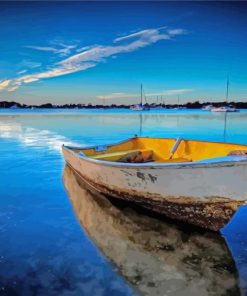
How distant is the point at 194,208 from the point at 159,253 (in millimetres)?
925

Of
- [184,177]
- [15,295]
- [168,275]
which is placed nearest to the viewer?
[15,295]

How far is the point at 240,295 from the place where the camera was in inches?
126

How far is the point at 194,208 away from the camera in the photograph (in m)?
4.67

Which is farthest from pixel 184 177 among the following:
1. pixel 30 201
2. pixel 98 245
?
pixel 30 201

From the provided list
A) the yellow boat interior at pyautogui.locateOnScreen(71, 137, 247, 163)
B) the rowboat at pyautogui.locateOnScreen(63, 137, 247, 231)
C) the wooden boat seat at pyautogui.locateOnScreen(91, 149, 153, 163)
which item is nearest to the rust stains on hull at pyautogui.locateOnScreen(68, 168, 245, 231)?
the rowboat at pyautogui.locateOnScreen(63, 137, 247, 231)

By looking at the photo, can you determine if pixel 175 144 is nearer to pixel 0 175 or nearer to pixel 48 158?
pixel 0 175

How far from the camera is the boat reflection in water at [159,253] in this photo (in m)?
3.40

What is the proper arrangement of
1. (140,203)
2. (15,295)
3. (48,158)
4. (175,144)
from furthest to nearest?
1. (48,158)
2. (175,144)
3. (140,203)
4. (15,295)

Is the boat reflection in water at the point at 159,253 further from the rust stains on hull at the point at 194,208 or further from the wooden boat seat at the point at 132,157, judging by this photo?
the wooden boat seat at the point at 132,157

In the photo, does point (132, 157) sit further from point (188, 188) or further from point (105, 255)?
point (105, 255)

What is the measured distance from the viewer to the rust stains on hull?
14.4 ft

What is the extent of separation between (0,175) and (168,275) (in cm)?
692

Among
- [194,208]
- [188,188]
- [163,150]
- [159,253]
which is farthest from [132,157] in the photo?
[159,253]

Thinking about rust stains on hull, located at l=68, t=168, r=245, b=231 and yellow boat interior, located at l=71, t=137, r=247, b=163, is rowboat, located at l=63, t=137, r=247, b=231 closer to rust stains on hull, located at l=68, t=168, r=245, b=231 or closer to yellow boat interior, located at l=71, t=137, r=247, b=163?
rust stains on hull, located at l=68, t=168, r=245, b=231
